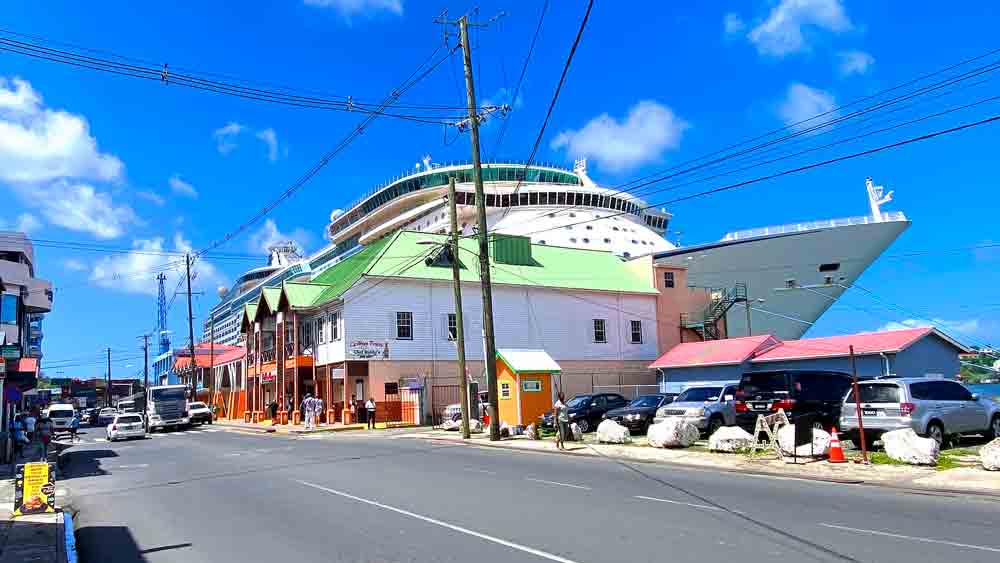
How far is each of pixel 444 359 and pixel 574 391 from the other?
26.5 feet

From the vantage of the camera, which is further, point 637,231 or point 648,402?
point 637,231

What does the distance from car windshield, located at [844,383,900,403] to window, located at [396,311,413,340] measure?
2445cm

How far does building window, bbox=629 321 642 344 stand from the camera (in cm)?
4475

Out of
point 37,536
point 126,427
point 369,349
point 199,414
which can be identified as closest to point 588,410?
point 369,349

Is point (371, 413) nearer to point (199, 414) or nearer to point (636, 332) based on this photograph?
point (636, 332)

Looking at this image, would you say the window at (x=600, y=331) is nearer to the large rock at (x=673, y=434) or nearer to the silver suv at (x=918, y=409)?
the large rock at (x=673, y=434)

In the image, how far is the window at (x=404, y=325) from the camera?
124ft

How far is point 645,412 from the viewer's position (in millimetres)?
25281

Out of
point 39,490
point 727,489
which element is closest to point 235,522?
point 39,490

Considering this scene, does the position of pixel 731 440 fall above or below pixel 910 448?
below

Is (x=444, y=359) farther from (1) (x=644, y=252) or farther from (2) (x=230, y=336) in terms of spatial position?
(2) (x=230, y=336)

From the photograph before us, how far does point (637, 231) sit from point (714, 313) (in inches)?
478

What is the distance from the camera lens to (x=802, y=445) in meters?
16.2

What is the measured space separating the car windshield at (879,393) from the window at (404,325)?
24.4 m
